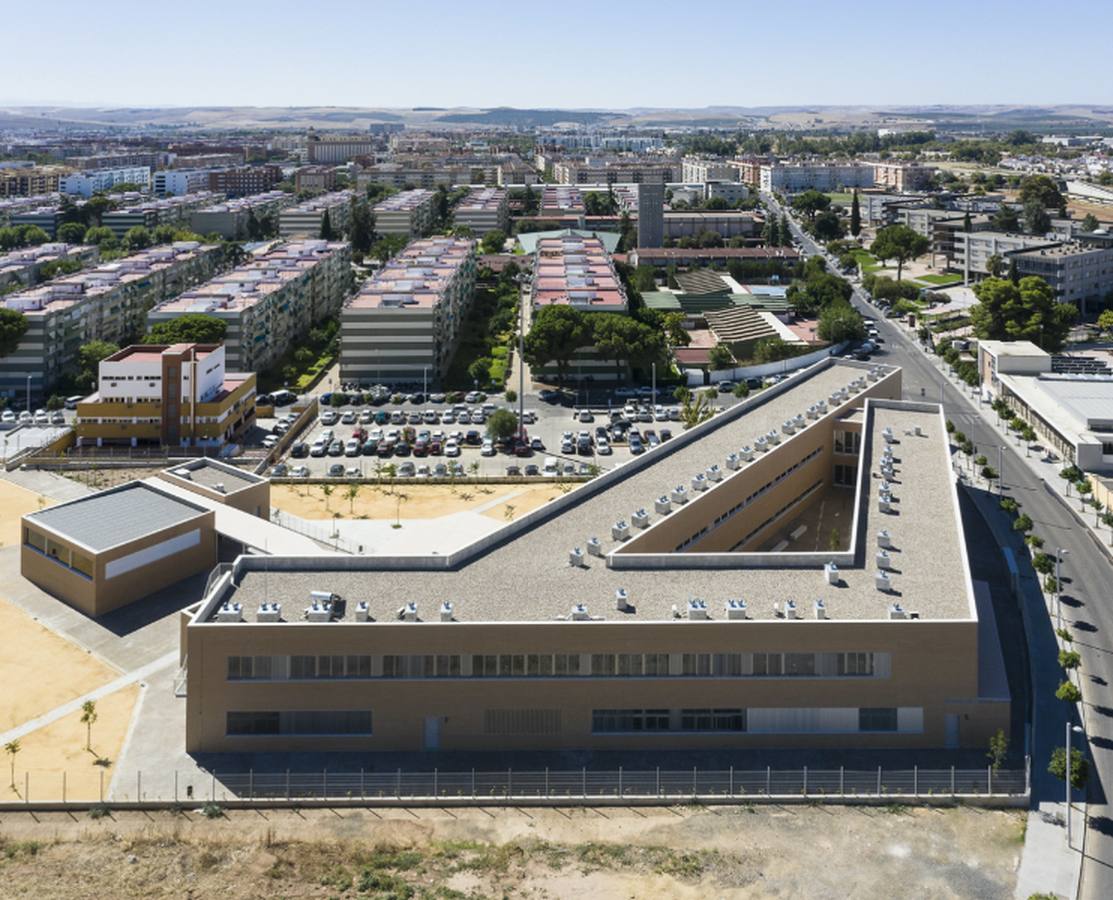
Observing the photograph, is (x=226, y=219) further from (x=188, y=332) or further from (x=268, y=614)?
(x=268, y=614)

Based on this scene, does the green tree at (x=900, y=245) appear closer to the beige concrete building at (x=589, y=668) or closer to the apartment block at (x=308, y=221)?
the apartment block at (x=308, y=221)

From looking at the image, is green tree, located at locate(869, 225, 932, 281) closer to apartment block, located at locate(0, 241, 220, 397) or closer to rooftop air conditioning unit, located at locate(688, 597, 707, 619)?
apartment block, located at locate(0, 241, 220, 397)

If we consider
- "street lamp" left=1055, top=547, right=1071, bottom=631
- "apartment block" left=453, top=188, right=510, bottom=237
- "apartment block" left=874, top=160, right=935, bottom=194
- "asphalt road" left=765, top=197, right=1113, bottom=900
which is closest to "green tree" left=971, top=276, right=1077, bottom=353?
"asphalt road" left=765, top=197, right=1113, bottom=900

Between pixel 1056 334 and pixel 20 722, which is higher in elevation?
pixel 1056 334

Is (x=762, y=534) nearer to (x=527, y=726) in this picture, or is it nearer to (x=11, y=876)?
(x=527, y=726)

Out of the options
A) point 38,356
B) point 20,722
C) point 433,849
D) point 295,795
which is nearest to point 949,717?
point 433,849

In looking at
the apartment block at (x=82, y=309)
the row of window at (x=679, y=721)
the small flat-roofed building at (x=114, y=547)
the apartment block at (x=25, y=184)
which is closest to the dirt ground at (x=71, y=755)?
the small flat-roofed building at (x=114, y=547)

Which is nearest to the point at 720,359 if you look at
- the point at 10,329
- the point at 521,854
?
the point at 10,329

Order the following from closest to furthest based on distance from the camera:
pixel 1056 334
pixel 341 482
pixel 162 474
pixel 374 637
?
1. pixel 374 637
2. pixel 162 474
3. pixel 341 482
4. pixel 1056 334
